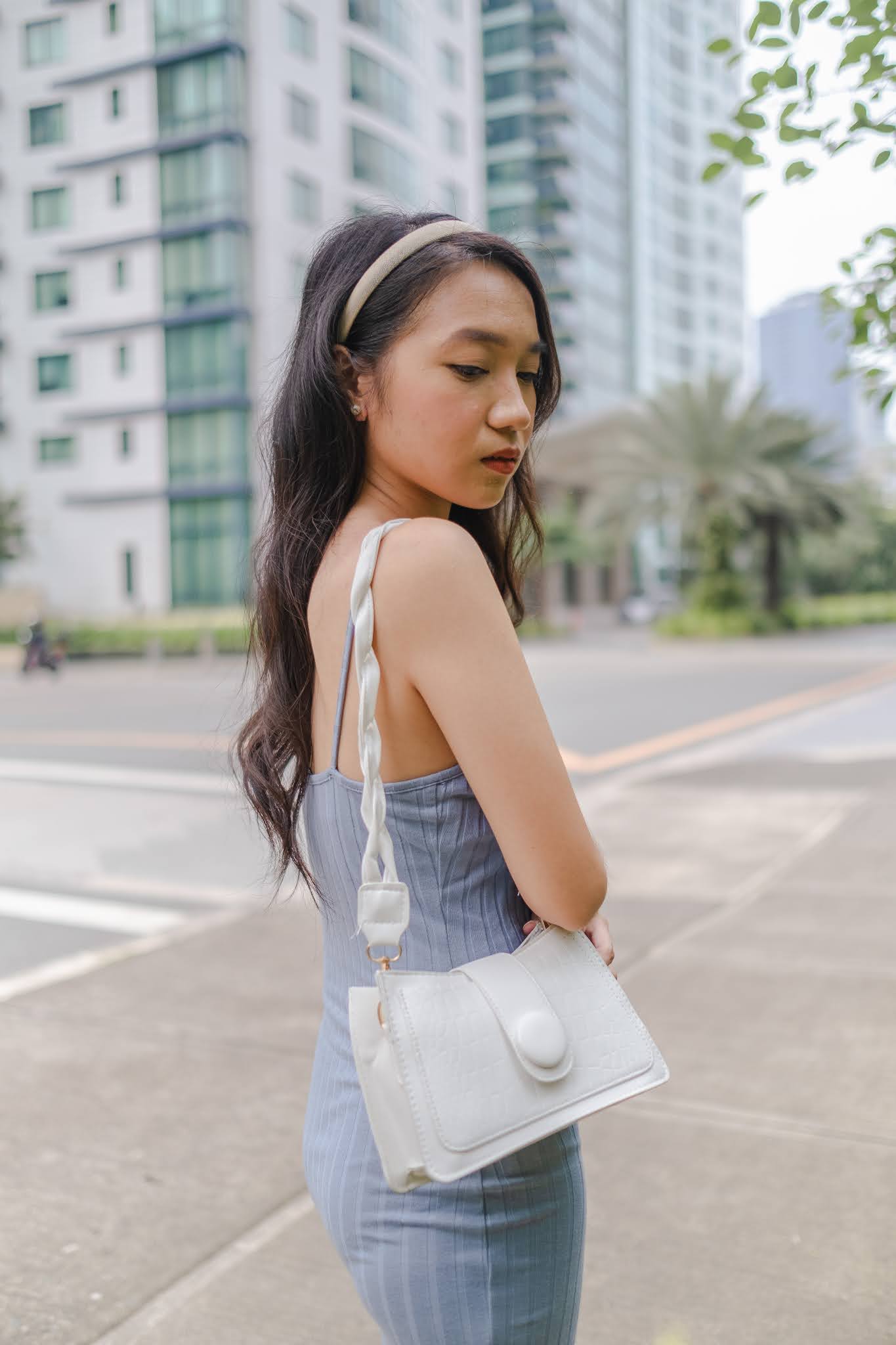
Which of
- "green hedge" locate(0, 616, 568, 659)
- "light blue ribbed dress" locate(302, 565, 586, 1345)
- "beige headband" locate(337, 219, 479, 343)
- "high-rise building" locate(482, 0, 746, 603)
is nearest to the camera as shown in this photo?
"light blue ribbed dress" locate(302, 565, 586, 1345)

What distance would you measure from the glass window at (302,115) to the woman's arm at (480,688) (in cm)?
4042

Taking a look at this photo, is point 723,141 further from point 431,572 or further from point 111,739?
point 111,739

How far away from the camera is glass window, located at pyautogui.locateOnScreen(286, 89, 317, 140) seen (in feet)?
125

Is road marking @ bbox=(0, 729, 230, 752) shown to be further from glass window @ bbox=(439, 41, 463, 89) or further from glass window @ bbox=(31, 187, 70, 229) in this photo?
glass window @ bbox=(439, 41, 463, 89)

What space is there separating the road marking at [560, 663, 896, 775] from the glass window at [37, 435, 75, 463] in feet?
90.1

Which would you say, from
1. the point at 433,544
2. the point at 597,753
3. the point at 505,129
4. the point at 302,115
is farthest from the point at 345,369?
the point at 505,129

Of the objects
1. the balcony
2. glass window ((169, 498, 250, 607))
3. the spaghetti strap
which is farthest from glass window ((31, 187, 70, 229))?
the spaghetti strap

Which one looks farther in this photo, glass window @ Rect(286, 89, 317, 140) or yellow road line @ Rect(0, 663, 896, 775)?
glass window @ Rect(286, 89, 317, 140)

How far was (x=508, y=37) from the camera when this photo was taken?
7106 centimetres

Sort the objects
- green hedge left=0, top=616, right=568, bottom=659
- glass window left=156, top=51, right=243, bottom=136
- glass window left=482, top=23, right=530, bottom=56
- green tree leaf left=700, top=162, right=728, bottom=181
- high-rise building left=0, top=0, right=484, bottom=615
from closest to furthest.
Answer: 1. green tree leaf left=700, top=162, right=728, bottom=181
2. green hedge left=0, top=616, right=568, bottom=659
3. glass window left=156, top=51, right=243, bottom=136
4. high-rise building left=0, top=0, right=484, bottom=615
5. glass window left=482, top=23, right=530, bottom=56

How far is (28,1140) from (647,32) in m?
97.2

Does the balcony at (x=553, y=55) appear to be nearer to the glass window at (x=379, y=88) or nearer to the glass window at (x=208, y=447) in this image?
the glass window at (x=379, y=88)

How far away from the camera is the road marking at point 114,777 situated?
10.3 meters

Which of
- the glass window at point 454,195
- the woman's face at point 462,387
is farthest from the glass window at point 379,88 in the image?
the woman's face at point 462,387
